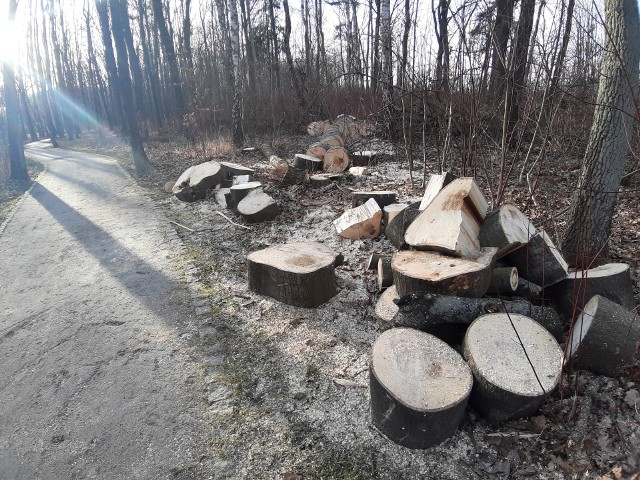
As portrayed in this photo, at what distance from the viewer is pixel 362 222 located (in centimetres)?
432

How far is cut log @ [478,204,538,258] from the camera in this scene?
286 centimetres

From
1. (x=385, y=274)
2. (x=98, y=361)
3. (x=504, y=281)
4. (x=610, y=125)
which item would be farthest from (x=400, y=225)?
(x=98, y=361)

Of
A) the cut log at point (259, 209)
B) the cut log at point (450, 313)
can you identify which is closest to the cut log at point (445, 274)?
the cut log at point (450, 313)

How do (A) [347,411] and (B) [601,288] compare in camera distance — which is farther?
(B) [601,288]

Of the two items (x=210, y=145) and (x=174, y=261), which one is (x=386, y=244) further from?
(x=210, y=145)

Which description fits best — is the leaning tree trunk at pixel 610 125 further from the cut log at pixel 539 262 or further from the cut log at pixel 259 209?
the cut log at pixel 259 209

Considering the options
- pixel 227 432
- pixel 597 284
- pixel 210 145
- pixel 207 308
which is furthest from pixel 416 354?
pixel 210 145

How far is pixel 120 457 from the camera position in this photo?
213 centimetres

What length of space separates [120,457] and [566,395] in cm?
252

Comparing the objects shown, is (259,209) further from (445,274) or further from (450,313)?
(450,313)

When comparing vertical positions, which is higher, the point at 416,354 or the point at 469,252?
the point at 469,252

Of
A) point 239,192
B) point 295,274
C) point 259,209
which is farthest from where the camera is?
point 239,192

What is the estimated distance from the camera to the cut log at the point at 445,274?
2.54 meters

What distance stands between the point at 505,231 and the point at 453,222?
1.22 feet
